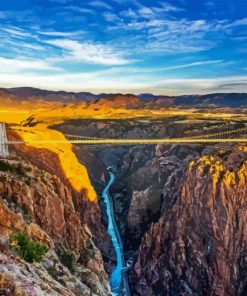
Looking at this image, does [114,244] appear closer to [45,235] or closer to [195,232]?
[195,232]

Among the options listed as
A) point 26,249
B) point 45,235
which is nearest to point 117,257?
point 45,235

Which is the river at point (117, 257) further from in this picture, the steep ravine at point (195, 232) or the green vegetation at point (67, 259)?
the green vegetation at point (67, 259)

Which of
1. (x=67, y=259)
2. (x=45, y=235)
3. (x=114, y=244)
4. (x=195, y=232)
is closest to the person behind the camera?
(x=45, y=235)

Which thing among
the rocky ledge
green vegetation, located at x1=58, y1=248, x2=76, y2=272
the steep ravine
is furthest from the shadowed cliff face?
green vegetation, located at x1=58, y1=248, x2=76, y2=272

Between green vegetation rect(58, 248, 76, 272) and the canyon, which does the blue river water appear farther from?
green vegetation rect(58, 248, 76, 272)

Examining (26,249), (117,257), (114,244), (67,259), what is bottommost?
(117,257)

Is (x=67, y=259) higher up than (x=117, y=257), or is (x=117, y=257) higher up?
(x=67, y=259)
